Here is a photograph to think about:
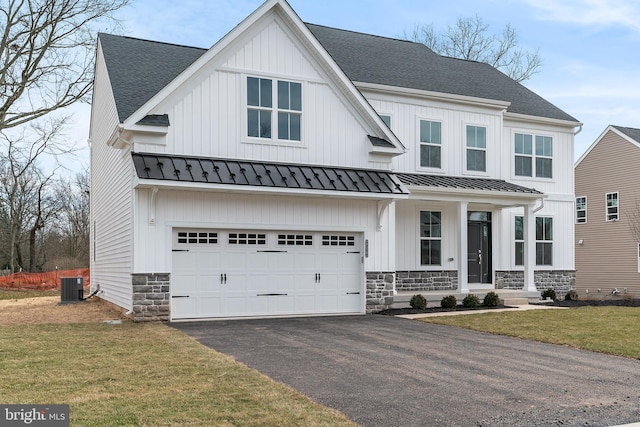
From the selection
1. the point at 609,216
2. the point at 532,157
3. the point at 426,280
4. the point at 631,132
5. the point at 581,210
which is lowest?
the point at 426,280

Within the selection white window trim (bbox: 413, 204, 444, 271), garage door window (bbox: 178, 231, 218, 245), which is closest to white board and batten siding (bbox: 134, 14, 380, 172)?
garage door window (bbox: 178, 231, 218, 245)

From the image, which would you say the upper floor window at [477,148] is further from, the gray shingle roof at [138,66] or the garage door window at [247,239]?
the gray shingle roof at [138,66]

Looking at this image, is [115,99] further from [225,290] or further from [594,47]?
[594,47]

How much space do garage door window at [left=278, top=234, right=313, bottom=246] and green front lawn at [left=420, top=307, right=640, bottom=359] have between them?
343 cm

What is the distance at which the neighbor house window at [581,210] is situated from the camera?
2941 cm

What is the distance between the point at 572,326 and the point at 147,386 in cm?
937

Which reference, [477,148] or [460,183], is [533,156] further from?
[460,183]

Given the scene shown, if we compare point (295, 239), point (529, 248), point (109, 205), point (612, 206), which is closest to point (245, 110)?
point (295, 239)

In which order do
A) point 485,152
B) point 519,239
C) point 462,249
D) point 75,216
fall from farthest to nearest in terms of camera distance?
point 75,216 < point 519,239 < point 485,152 < point 462,249

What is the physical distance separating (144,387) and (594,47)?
15.4 metres

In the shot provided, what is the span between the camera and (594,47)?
17.2 metres

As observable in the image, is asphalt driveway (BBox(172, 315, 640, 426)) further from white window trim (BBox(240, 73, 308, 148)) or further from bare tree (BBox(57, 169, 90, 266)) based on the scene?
bare tree (BBox(57, 169, 90, 266))

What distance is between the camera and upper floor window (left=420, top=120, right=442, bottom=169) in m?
19.0

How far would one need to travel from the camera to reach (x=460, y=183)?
60.2 ft
